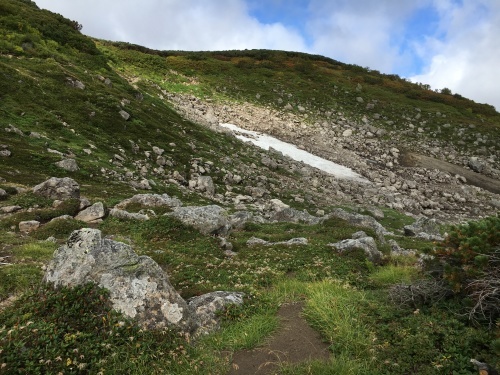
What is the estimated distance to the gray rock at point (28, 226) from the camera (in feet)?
56.8

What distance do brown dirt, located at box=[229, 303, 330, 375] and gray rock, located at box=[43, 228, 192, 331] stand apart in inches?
69.9

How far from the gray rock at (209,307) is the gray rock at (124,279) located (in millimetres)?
384

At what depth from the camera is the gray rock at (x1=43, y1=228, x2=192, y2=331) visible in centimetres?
838

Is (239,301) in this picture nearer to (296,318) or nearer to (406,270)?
(296,318)

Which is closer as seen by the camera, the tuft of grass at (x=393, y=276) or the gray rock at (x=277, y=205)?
the tuft of grass at (x=393, y=276)

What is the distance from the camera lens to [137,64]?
7438cm

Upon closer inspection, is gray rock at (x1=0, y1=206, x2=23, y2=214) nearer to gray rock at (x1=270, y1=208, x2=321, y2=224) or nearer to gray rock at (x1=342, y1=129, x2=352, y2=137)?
gray rock at (x1=270, y1=208, x2=321, y2=224)

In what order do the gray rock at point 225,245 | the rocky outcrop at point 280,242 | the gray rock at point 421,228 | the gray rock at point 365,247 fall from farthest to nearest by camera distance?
the gray rock at point 421,228
the rocky outcrop at point 280,242
the gray rock at point 225,245
the gray rock at point 365,247

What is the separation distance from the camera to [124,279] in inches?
348

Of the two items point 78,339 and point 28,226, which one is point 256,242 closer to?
point 28,226

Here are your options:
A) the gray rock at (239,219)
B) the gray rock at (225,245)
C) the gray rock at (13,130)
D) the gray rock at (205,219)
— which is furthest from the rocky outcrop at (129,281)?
the gray rock at (13,130)

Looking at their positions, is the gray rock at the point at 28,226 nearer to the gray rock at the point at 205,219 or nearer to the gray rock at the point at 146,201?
the gray rock at the point at 146,201

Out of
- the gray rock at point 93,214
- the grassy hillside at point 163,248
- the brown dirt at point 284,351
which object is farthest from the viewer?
the gray rock at point 93,214

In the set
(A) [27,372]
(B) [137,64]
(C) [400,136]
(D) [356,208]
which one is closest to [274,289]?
(A) [27,372]
